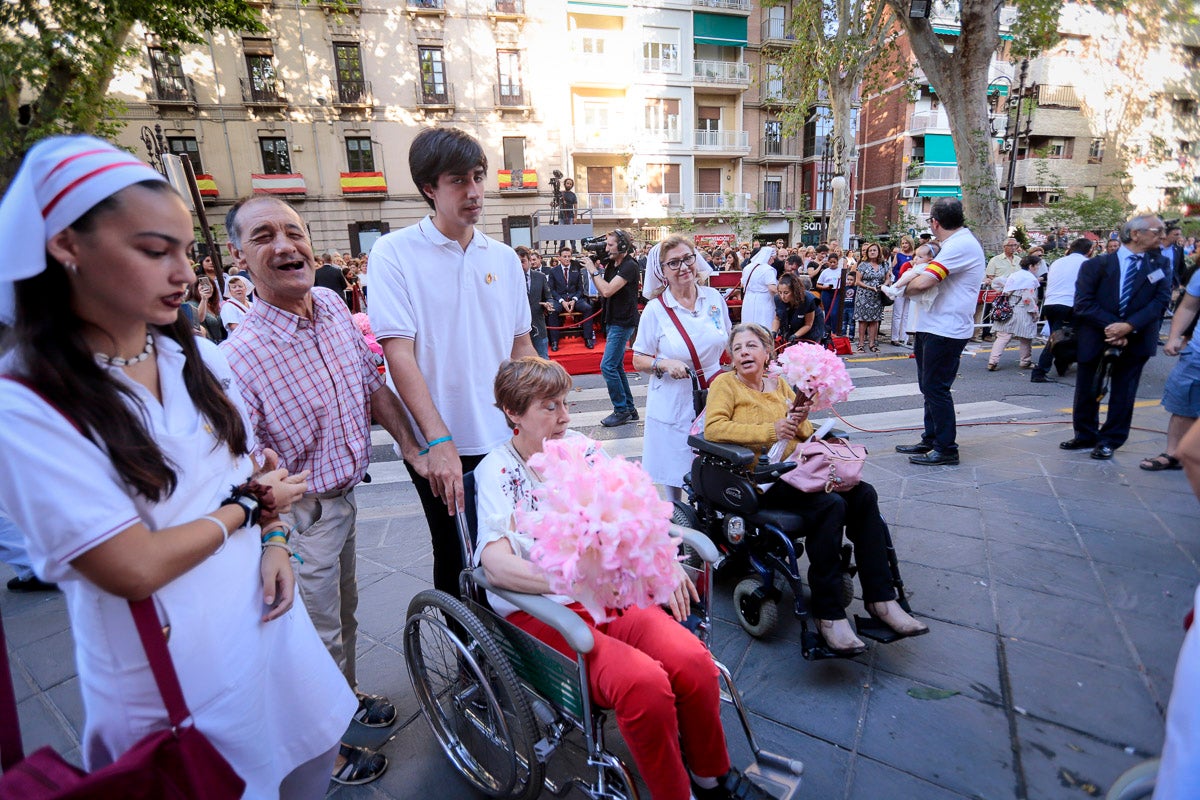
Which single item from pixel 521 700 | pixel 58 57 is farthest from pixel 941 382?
pixel 58 57

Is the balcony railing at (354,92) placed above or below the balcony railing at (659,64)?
below

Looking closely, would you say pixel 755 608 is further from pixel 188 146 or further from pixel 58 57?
pixel 188 146

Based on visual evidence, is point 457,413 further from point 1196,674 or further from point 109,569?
point 1196,674

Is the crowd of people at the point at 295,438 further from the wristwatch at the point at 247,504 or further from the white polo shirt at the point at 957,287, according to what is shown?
the white polo shirt at the point at 957,287

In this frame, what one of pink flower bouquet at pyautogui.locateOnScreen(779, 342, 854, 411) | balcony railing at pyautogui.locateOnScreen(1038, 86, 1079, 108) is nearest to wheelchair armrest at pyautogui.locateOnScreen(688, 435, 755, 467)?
pink flower bouquet at pyautogui.locateOnScreen(779, 342, 854, 411)

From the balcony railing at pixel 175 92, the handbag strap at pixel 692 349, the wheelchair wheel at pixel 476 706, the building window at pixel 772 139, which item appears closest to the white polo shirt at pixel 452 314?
the wheelchair wheel at pixel 476 706

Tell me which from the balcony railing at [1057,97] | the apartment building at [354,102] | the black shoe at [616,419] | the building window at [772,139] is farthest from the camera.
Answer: the building window at [772,139]

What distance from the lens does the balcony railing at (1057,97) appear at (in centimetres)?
2689

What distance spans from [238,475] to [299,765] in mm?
725

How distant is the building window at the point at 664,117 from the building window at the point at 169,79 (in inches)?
742

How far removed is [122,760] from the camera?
3.15ft

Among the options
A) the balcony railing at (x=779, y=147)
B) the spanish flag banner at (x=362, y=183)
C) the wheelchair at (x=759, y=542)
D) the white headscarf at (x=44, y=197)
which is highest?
the balcony railing at (x=779, y=147)

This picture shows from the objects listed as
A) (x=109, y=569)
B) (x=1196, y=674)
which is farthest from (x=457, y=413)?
(x=1196, y=674)

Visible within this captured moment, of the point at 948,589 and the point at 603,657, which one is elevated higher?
the point at 603,657
